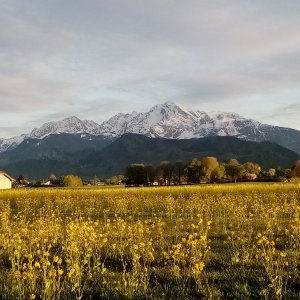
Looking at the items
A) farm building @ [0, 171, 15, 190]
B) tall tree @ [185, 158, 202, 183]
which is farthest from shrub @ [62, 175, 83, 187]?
tall tree @ [185, 158, 202, 183]

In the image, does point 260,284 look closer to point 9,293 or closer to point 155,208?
point 9,293

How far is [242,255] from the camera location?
631 inches

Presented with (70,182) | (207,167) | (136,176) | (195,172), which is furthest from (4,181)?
(207,167)

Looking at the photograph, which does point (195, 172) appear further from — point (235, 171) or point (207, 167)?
point (235, 171)

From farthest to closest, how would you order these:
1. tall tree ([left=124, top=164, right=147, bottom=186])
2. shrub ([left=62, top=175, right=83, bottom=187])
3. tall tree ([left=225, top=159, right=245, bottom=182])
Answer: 1. tall tree ([left=225, top=159, right=245, bottom=182])
2. shrub ([left=62, top=175, right=83, bottom=187])
3. tall tree ([left=124, top=164, right=147, bottom=186])

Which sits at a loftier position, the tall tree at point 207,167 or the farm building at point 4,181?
the tall tree at point 207,167

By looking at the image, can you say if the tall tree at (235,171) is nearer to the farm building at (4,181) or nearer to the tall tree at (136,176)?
the tall tree at (136,176)

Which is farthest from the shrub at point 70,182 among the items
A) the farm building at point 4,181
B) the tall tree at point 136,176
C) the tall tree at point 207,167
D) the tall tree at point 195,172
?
the tall tree at point 207,167

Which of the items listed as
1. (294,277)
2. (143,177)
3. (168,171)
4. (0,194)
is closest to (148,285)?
(294,277)

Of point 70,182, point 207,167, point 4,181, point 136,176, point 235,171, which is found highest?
point 207,167

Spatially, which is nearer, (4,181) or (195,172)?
(4,181)

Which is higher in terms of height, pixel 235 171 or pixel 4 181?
pixel 235 171

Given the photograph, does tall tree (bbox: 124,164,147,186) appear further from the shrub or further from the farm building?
the farm building

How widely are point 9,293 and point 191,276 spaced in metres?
5.46
